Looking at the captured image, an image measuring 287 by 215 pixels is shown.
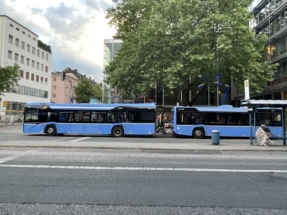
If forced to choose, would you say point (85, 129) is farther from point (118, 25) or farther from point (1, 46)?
point (1, 46)

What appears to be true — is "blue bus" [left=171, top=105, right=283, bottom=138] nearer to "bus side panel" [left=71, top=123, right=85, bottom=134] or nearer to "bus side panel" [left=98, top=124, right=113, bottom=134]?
"bus side panel" [left=98, top=124, right=113, bottom=134]

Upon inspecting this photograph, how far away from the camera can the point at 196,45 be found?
72.5 ft

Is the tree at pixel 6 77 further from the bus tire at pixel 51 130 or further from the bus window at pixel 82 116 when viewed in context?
the bus window at pixel 82 116

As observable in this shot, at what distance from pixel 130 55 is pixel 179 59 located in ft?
19.0

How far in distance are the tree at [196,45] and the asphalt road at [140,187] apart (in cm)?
1368

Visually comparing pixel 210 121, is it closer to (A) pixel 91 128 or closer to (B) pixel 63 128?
(A) pixel 91 128

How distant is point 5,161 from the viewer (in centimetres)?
962

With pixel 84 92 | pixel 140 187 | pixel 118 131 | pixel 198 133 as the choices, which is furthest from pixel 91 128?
pixel 84 92

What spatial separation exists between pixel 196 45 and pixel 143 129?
779cm

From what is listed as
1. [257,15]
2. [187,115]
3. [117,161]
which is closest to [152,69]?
[187,115]

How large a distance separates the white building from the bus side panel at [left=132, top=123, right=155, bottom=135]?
105 feet

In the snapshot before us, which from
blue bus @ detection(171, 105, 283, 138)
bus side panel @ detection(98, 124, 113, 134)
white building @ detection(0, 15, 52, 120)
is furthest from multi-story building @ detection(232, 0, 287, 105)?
white building @ detection(0, 15, 52, 120)

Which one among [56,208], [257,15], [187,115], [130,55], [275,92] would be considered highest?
[257,15]

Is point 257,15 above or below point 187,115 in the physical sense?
above
